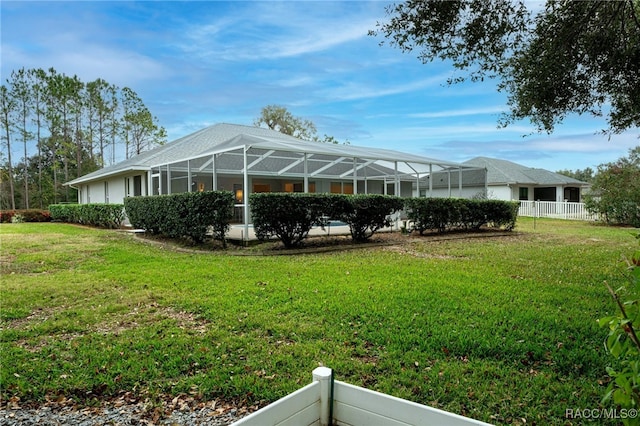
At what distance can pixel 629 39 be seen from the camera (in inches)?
279

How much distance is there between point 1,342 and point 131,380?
199 centimetres

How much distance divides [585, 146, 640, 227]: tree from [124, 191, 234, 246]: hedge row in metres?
18.2

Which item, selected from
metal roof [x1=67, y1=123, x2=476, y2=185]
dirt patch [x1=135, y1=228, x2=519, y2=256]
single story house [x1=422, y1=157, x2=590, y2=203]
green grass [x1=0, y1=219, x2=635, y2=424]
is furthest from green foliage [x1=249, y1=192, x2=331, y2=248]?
single story house [x1=422, y1=157, x2=590, y2=203]

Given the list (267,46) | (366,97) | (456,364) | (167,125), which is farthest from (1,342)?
(167,125)

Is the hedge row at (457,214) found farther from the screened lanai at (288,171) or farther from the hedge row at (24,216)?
the hedge row at (24,216)

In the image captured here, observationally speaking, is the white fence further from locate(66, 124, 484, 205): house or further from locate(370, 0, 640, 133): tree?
locate(66, 124, 484, 205): house

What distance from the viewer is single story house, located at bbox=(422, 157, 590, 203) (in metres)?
28.9

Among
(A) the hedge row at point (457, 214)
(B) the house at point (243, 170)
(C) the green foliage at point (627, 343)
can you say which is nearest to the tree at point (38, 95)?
(B) the house at point (243, 170)

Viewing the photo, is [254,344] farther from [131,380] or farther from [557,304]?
[557,304]

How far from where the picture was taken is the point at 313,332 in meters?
4.14

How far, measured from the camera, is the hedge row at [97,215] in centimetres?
1816

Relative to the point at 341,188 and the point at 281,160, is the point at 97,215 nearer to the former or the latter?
the point at 281,160

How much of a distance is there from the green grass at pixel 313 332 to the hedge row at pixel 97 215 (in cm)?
1097

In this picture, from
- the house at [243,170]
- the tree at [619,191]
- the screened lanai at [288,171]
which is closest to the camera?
the screened lanai at [288,171]
